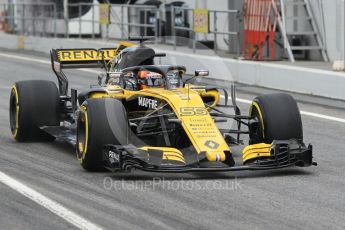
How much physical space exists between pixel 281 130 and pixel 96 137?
6.66 ft

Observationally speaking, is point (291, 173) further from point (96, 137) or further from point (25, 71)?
point (25, 71)

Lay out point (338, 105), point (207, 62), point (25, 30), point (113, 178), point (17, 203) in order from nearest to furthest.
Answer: point (17, 203) < point (113, 178) < point (338, 105) < point (207, 62) < point (25, 30)

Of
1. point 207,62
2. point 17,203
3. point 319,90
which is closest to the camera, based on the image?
point 17,203

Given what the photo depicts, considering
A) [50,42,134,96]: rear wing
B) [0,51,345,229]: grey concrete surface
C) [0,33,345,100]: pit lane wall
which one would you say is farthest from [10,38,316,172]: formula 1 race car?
[0,33,345,100]: pit lane wall

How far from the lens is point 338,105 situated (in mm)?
17250

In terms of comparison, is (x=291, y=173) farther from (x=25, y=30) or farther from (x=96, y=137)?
(x=25, y=30)

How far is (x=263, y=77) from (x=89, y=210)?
12.2 meters

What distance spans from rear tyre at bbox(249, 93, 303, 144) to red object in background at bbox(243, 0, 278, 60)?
1126cm

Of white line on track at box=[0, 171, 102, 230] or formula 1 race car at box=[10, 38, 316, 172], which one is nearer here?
white line on track at box=[0, 171, 102, 230]

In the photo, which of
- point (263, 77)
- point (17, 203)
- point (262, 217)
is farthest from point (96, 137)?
point (263, 77)

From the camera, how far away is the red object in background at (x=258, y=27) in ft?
73.5

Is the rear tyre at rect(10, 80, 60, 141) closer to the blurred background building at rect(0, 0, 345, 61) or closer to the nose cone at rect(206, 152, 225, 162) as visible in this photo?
the nose cone at rect(206, 152, 225, 162)

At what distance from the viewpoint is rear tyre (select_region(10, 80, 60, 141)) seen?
12.5 meters

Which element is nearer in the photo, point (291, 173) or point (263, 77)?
point (291, 173)
